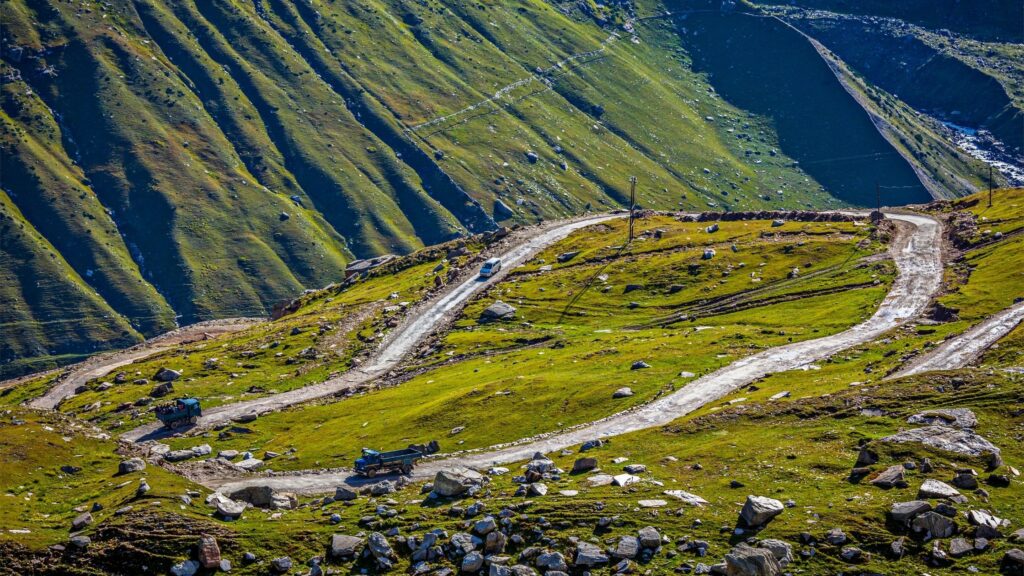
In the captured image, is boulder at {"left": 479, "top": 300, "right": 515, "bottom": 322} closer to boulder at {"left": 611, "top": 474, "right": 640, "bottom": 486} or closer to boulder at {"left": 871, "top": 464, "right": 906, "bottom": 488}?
boulder at {"left": 611, "top": 474, "right": 640, "bottom": 486}

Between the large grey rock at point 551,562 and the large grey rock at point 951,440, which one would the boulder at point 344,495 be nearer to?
the large grey rock at point 551,562

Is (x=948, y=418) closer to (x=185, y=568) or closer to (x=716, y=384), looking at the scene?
(x=716, y=384)

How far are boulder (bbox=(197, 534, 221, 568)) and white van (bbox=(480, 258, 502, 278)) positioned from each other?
119 m

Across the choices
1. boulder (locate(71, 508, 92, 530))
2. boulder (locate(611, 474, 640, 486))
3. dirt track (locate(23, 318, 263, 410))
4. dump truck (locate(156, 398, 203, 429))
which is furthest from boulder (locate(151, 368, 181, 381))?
boulder (locate(611, 474, 640, 486))

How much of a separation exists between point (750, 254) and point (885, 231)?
83.5ft

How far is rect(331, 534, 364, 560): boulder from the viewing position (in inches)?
2098

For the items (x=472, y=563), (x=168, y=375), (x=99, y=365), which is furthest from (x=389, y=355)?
(x=472, y=563)

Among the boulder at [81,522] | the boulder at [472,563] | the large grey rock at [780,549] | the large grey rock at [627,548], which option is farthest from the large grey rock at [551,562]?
the boulder at [81,522]

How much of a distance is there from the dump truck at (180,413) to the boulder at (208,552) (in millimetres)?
54212

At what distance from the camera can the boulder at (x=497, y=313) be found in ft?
488

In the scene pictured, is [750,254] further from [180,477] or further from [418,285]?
[180,477]

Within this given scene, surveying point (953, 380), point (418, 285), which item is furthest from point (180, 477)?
point (418, 285)

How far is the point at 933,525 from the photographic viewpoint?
49.2m

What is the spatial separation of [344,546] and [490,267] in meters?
121
